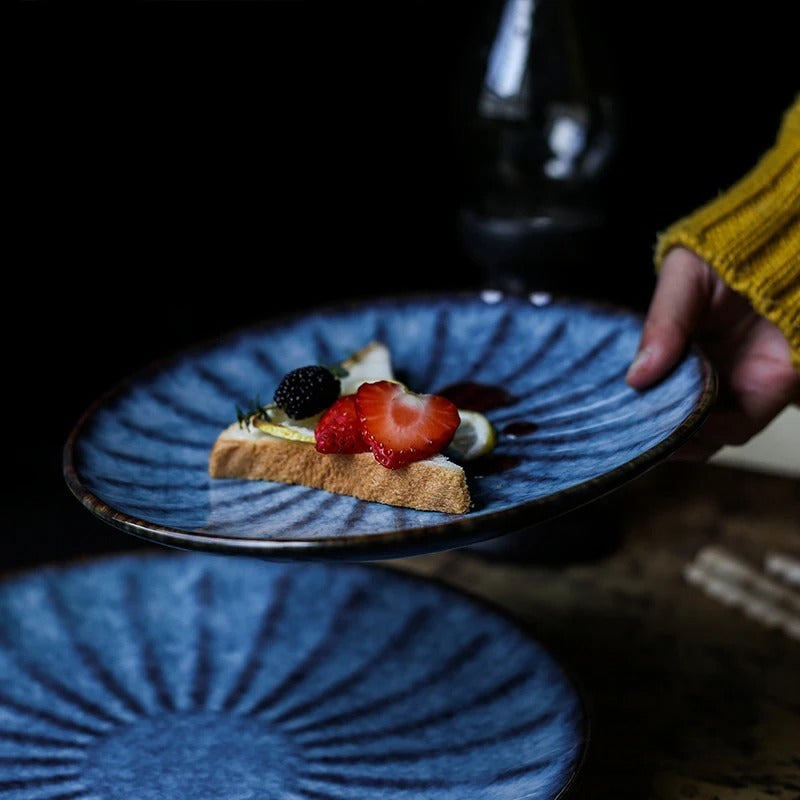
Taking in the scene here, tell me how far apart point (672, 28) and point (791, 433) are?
0.74m

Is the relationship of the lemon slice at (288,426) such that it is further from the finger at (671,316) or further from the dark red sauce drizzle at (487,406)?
the finger at (671,316)

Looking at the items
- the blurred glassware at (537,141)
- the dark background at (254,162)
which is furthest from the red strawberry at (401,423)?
the dark background at (254,162)

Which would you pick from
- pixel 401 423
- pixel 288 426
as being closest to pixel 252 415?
pixel 288 426

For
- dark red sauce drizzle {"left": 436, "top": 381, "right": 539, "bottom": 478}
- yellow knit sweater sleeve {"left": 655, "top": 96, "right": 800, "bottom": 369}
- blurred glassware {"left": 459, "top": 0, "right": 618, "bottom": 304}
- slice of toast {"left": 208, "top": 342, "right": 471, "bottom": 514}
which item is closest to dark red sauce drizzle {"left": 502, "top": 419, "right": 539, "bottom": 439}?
dark red sauce drizzle {"left": 436, "top": 381, "right": 539, "bottom": 478}

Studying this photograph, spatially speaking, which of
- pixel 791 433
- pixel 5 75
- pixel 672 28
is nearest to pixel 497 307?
pixel 791 433

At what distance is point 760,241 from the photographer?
101 centimetres

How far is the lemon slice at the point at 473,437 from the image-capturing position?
0.87 meters

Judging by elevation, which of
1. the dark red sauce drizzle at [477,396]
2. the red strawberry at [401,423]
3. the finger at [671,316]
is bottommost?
the dark red sauce drizzle at [477,396]

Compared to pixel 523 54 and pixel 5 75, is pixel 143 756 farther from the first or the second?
pixel 5 75

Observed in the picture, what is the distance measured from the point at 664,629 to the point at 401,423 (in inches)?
17.9

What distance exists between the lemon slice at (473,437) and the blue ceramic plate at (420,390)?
11 mm

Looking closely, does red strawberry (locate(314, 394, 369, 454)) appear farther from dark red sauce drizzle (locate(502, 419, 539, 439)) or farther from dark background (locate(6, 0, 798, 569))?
dark background (locate(6, 0, 798, 569))

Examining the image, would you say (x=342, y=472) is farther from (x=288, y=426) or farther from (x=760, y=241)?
(x=760, y=241)

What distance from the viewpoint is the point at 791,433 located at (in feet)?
5.44
